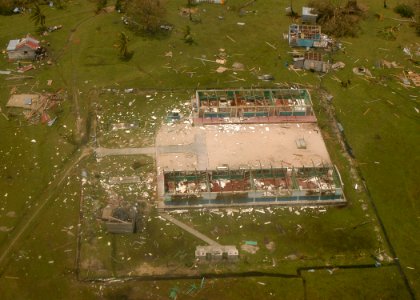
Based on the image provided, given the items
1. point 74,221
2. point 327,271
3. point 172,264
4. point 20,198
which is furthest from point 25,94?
point 327,271

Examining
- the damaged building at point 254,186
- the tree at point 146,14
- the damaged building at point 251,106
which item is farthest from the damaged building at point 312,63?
the tree at point 146,14

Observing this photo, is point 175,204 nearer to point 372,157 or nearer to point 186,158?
point 186,158

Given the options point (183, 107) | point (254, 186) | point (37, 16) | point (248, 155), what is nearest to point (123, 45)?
point (183, 107)

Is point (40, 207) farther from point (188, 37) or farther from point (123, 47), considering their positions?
point (188, 37)

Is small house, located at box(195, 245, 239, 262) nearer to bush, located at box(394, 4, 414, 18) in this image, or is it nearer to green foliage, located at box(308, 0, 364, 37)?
green foliage, located at box(308, 0, 364, 37)

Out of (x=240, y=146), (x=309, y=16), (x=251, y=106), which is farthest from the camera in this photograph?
(x=309, y=16)

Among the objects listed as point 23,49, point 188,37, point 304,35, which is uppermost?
point 23,49
